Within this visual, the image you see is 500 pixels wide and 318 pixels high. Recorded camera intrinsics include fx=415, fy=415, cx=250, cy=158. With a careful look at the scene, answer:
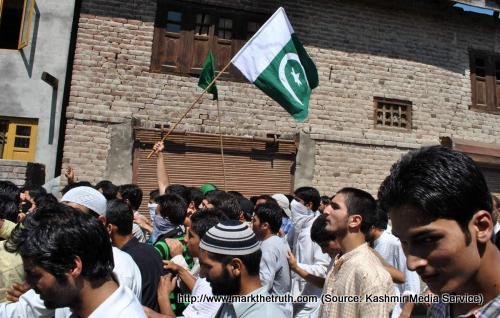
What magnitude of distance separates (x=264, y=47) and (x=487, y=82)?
908 centimetres

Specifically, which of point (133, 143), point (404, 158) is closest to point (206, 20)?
point (133, 143)

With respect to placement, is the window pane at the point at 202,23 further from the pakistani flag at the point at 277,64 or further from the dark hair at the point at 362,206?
the dark hair at the point at 362,206

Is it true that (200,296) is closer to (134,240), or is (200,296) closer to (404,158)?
(134,240)

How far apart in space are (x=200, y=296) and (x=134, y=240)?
2.59 feet

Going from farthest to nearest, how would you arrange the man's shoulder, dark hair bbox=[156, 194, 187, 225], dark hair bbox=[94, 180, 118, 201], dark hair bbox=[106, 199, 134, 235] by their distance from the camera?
1. dark hair bbox=[94, 180, 118, 201]
2. dark hair bbox=[156, 194, 187, 225]
3. dark hair bbox=[106, 199, 134, 235]
4. the man's shoulder

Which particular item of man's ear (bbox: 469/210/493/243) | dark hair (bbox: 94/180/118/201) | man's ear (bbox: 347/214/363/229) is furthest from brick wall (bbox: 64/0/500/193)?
man's ear (bbox: 469/210/493/243)

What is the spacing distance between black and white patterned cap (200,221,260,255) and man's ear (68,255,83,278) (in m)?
0.70

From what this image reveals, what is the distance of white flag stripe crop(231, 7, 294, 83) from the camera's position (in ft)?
21.5

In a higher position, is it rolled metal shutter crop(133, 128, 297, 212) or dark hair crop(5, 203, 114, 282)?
rolled metal shutter crop(133, 128, 297, 212)

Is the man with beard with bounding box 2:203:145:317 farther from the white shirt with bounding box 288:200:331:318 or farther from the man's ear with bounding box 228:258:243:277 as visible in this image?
the white shirt with bounding box 288:200:331:318

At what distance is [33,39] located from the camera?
32.8 feet

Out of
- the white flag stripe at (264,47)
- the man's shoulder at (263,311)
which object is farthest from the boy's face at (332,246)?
the white flag stripe at (264,47)

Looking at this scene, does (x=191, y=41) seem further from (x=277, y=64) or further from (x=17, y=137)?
(x=17, y=137)

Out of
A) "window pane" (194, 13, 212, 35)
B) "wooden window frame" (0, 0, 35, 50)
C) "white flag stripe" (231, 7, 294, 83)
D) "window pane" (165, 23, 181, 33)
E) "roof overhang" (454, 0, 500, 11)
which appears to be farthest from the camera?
"roof overhang" (454, 0, 500, 11)
